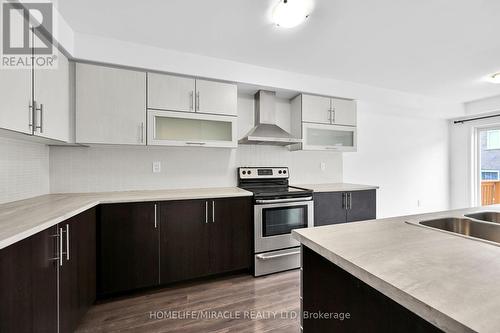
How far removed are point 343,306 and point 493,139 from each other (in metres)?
5.30

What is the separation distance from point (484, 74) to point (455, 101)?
4.34 ft

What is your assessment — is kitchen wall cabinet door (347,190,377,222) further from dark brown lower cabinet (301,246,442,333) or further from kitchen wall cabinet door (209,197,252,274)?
dark brown lower cabinet (301,246,442,333)

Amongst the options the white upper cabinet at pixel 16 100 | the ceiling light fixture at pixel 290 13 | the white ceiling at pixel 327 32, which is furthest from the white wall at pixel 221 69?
the ceiling light fixture at pixel 290 13

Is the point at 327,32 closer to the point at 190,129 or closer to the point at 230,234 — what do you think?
the point at 190,129

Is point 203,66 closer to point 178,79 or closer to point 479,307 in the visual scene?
point 178,79

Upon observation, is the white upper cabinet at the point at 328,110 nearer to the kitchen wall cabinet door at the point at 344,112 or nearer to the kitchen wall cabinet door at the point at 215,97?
the kitchen wall cabinet door at the point at 344,112

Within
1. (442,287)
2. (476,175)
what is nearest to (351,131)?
(442,287)

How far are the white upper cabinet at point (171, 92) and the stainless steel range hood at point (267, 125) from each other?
0.81 meters

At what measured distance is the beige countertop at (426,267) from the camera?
0.49m

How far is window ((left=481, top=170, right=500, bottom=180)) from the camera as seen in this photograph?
4.07 metres

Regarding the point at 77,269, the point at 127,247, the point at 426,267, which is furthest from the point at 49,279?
the point at 426,267

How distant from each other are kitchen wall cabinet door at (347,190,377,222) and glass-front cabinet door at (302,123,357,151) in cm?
68

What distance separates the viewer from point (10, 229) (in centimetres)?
102

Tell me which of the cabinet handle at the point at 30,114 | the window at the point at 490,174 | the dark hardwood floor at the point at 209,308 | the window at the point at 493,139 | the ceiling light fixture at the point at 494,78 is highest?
the ceiling light fixture at the point at 494,78
